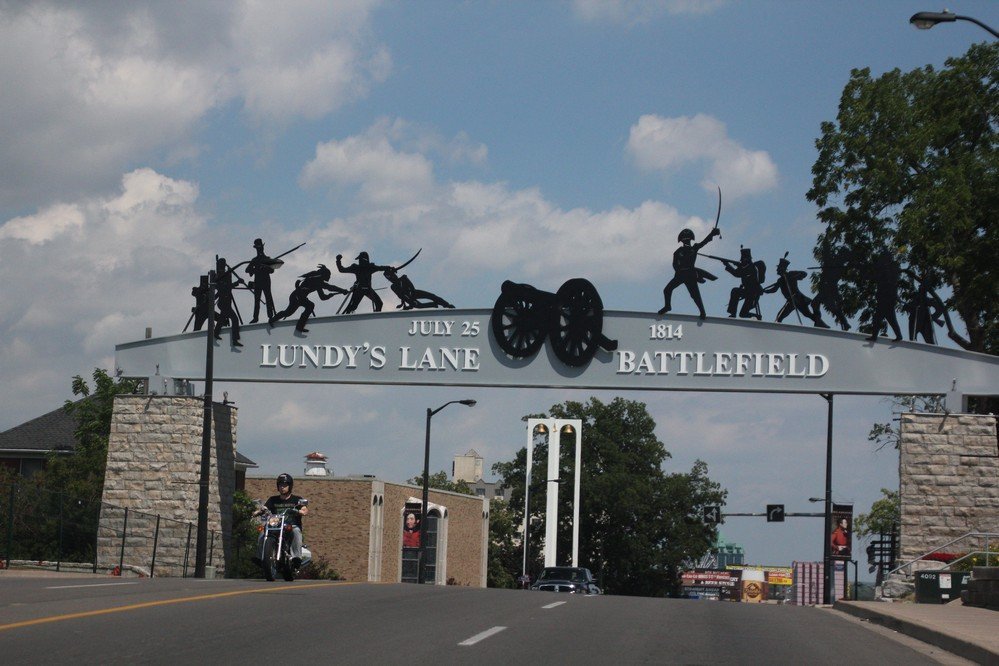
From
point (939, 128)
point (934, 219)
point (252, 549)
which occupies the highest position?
point (939, 128)

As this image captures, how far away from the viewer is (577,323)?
31.2 meters

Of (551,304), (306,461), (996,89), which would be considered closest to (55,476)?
(306,461)

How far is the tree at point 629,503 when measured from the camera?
86.8 metres

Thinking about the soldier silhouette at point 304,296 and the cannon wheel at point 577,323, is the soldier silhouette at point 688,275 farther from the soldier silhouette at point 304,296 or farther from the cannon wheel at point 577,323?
the soldier silhouette at point 304,296

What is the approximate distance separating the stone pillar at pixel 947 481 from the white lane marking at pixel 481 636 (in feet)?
59.5

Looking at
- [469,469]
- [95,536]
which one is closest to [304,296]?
[95,536]

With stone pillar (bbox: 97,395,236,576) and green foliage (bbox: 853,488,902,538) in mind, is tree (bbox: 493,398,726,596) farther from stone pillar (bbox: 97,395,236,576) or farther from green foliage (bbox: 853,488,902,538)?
A: stone pillar (bbox: 97,395,236,576)

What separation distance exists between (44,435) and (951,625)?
5488 centimetres

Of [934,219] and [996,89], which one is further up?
[996,89]

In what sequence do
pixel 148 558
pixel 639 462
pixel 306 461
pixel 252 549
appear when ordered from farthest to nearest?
pixel 639 462
pixel 306 461
pixel 252 549
pixel 148 558

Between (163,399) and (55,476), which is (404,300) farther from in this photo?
Answer: (55,476)

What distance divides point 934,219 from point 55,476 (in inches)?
1381

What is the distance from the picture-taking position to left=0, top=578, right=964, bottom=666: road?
10445mm

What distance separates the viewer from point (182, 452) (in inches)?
1251
